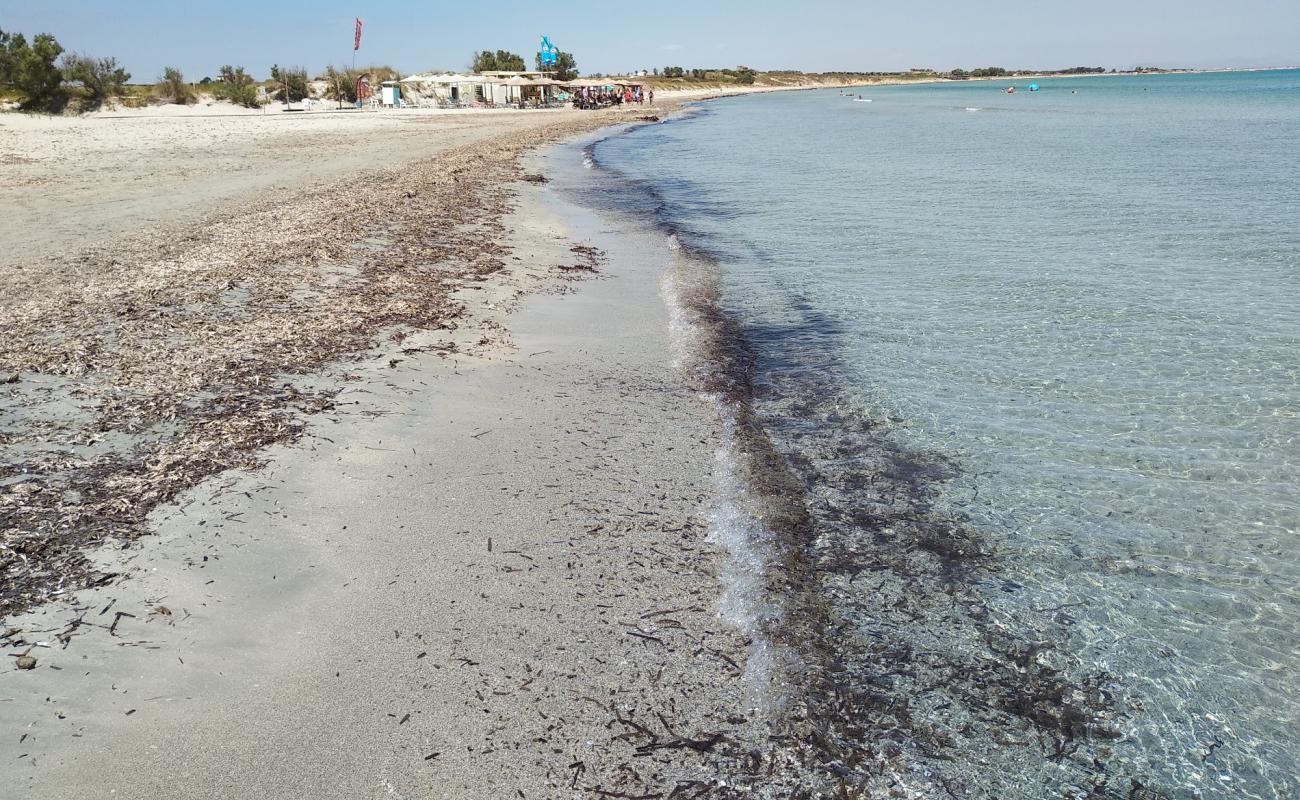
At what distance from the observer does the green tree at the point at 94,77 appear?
42188mm

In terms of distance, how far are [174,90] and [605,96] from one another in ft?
140

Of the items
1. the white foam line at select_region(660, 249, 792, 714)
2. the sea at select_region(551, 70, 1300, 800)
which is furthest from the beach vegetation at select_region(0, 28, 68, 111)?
the white foam line at select_region(660, 249, 792, 714)

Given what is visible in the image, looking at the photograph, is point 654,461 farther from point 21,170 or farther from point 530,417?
point 21,170

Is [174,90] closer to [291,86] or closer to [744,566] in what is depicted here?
[291,86]

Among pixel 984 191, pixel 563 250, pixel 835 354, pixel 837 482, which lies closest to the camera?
pixel 837 482

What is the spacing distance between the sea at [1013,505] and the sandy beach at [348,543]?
51 cm

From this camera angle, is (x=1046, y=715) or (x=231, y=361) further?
(x=231, y=361)

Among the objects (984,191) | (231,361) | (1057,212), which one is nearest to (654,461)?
(231,361)

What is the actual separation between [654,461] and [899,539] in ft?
5.95

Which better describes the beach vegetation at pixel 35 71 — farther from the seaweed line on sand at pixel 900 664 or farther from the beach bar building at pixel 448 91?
the seaweed line on sand at pixel 900 664

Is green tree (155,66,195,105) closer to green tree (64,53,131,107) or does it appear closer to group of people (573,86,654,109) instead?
green tree (64,53,131,107)

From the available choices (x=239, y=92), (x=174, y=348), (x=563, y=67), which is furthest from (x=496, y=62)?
(x=174, y=348)

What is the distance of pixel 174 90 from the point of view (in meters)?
50.7

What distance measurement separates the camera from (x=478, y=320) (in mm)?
8500
